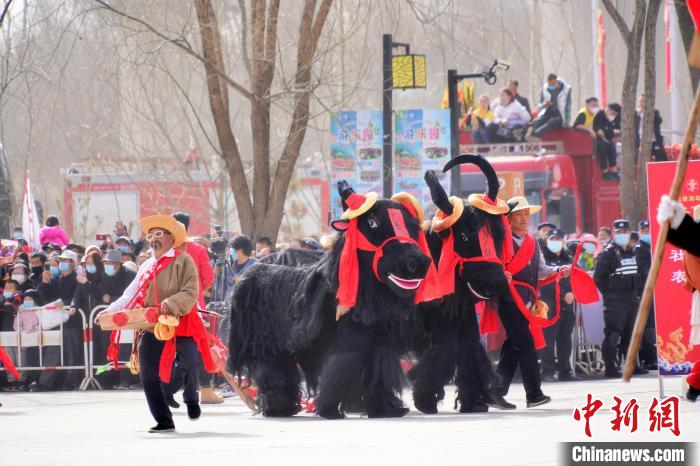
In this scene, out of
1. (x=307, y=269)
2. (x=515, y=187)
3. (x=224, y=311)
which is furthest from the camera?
(x=515, y=187)

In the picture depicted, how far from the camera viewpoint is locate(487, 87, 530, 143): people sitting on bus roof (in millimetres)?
Answer: 25078

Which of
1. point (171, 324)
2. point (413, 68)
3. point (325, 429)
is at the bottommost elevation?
point (325, 429)

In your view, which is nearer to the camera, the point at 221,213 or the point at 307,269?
the point at 307,269

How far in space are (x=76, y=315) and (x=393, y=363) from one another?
6.98 metres

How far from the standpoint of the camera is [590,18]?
47406 millimetres

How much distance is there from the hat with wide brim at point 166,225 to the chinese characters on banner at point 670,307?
3.97m

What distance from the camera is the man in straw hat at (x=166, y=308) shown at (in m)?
11.2

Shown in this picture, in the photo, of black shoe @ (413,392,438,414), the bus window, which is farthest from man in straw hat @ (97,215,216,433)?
the bus window

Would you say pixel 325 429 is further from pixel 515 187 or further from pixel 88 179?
pixel 88 179

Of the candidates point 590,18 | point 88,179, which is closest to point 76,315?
point 88,179

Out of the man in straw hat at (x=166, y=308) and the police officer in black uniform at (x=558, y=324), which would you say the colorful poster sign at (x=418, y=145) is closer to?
the police officer in black uniform at (x=558, y=324)

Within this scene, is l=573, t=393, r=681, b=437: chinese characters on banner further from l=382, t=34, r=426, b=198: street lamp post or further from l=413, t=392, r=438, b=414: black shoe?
l=382, t=34, r=426, b=198: street lamp post

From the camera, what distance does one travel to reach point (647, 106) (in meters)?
21.2

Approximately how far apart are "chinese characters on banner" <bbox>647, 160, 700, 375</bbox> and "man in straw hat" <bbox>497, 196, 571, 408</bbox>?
0.99 m
